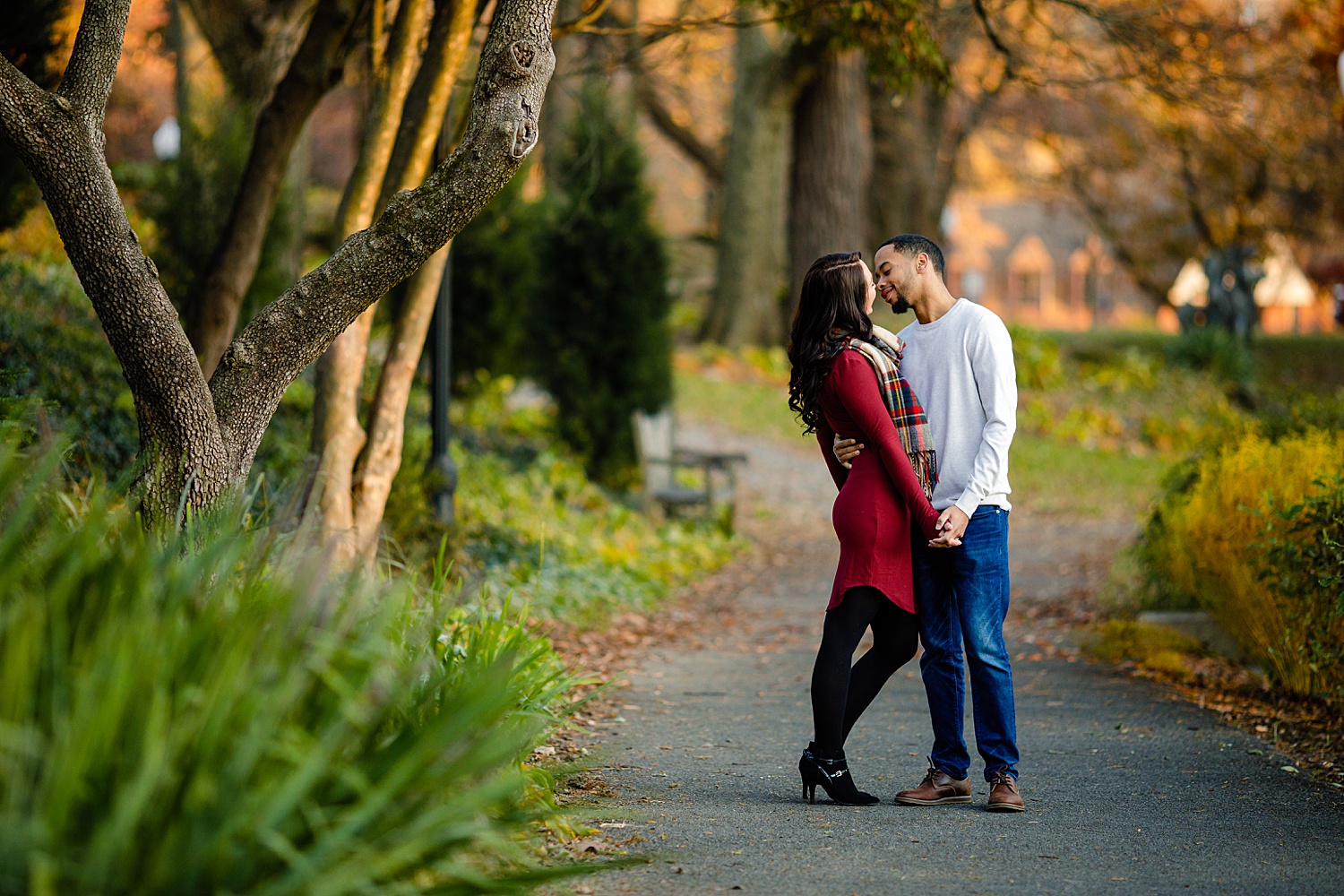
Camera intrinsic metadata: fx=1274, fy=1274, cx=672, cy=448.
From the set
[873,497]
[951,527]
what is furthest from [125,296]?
[951,527]

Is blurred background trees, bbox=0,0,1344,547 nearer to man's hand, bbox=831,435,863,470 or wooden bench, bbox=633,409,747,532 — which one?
wooden bench, bbox=633,409,747,532

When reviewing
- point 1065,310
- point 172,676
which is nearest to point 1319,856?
point 172,676

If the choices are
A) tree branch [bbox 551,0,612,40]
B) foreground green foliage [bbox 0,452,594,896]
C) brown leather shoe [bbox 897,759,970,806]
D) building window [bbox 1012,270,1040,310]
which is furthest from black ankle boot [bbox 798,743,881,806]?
building window [bbox 1012,270,1040,310]

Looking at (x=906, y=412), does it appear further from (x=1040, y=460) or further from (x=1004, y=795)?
(x=1040, y=460)

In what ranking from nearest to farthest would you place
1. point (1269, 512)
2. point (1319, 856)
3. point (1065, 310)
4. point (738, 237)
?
point (1319, 856)
point (1269, 512)
point (738, 237)
point (1065, 310)

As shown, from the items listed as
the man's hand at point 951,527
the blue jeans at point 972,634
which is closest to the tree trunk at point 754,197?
the blue jeans at point 972,634

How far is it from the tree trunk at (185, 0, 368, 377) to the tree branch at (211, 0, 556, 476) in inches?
122

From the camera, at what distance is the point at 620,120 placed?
507 inches

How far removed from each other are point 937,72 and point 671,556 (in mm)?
4803

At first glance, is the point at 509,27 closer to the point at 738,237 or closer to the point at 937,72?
the point at 937,72

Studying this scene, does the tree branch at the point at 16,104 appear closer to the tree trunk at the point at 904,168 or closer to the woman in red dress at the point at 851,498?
the woman in red dress at the point at 851,498

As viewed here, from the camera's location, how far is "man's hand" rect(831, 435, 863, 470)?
4.40m

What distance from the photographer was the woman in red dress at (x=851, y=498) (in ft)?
14.1

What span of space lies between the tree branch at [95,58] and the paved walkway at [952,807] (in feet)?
10.1
